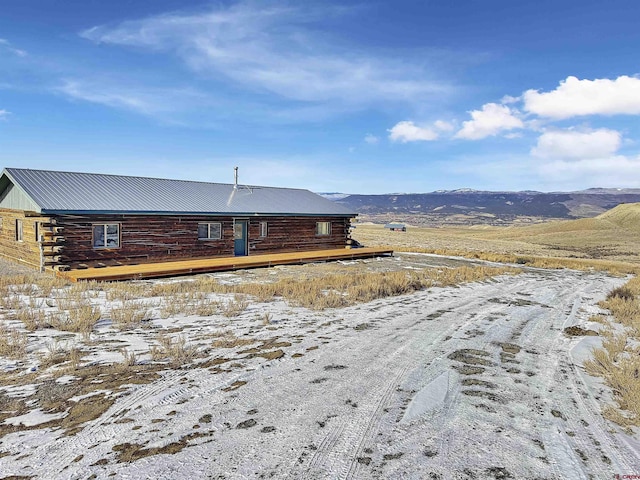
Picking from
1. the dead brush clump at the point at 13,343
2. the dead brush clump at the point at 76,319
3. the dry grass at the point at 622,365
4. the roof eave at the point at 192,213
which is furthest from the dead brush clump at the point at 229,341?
the roof eave at the point at 192,213

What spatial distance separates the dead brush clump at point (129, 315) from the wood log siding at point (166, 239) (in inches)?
339

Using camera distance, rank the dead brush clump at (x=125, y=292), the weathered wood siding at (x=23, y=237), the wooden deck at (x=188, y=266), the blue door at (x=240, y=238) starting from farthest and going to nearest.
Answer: the blue door at (x=240, y=238)
the weathered wood siding at (x=23, y=237)
the wooden deck at (x=188, y=266)
the dead brush clump at (x=125, y=292)

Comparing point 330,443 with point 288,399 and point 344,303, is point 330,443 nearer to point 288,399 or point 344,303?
point 288,399

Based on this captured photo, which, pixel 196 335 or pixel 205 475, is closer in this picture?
pixel 205 475

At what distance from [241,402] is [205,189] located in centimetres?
2065

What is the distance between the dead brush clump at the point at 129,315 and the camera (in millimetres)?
8266

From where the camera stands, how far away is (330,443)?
402 centimetres

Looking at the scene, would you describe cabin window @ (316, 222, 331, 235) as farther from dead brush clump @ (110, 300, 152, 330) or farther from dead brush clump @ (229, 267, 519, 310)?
dead brush clump @ (110, 300, 152, 330)

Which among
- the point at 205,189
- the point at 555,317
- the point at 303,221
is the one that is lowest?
the point at 555,317

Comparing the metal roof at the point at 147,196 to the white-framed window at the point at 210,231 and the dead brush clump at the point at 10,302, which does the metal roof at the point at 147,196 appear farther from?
the dead brush clump at the point at 10,302

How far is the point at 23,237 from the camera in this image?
18844 mm

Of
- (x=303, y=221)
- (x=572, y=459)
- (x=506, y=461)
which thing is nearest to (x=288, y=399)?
(x=506, y=461)

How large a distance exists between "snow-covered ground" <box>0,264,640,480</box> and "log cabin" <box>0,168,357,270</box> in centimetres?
1153

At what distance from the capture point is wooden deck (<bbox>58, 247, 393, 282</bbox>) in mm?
15021
